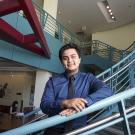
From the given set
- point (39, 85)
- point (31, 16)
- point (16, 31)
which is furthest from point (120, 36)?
point (31, 16)

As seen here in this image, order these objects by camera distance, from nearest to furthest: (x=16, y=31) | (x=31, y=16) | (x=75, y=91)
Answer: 1. (x=75, y=91)
2. (x=31, y=16)
3. (x=16, y=31)

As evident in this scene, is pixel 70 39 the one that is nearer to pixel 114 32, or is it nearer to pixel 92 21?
pixel 92 21

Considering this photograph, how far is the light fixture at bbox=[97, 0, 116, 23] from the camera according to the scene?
1132 centimetres

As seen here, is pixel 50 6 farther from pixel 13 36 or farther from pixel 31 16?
pixel 31 16

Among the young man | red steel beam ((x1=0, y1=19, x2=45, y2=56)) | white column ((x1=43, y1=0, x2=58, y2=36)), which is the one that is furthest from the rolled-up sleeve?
white column ((x1=43, y1=0, x2=58, y2=36))

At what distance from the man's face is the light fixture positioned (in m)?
9.90

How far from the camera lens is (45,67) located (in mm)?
8086

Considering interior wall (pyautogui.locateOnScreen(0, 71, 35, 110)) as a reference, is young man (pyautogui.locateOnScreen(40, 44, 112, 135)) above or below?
above

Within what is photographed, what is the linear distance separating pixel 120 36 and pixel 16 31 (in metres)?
9.48

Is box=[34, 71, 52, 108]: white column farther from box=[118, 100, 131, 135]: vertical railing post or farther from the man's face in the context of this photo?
box=[118, 100, 131, 135]: vertical railing post

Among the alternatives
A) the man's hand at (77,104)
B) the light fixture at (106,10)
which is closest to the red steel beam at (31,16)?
the man's hand at (77,104)

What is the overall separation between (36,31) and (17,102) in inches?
275

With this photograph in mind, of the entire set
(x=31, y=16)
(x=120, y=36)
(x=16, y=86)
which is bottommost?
(x=16, y=86)

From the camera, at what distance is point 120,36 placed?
14.0 metres
